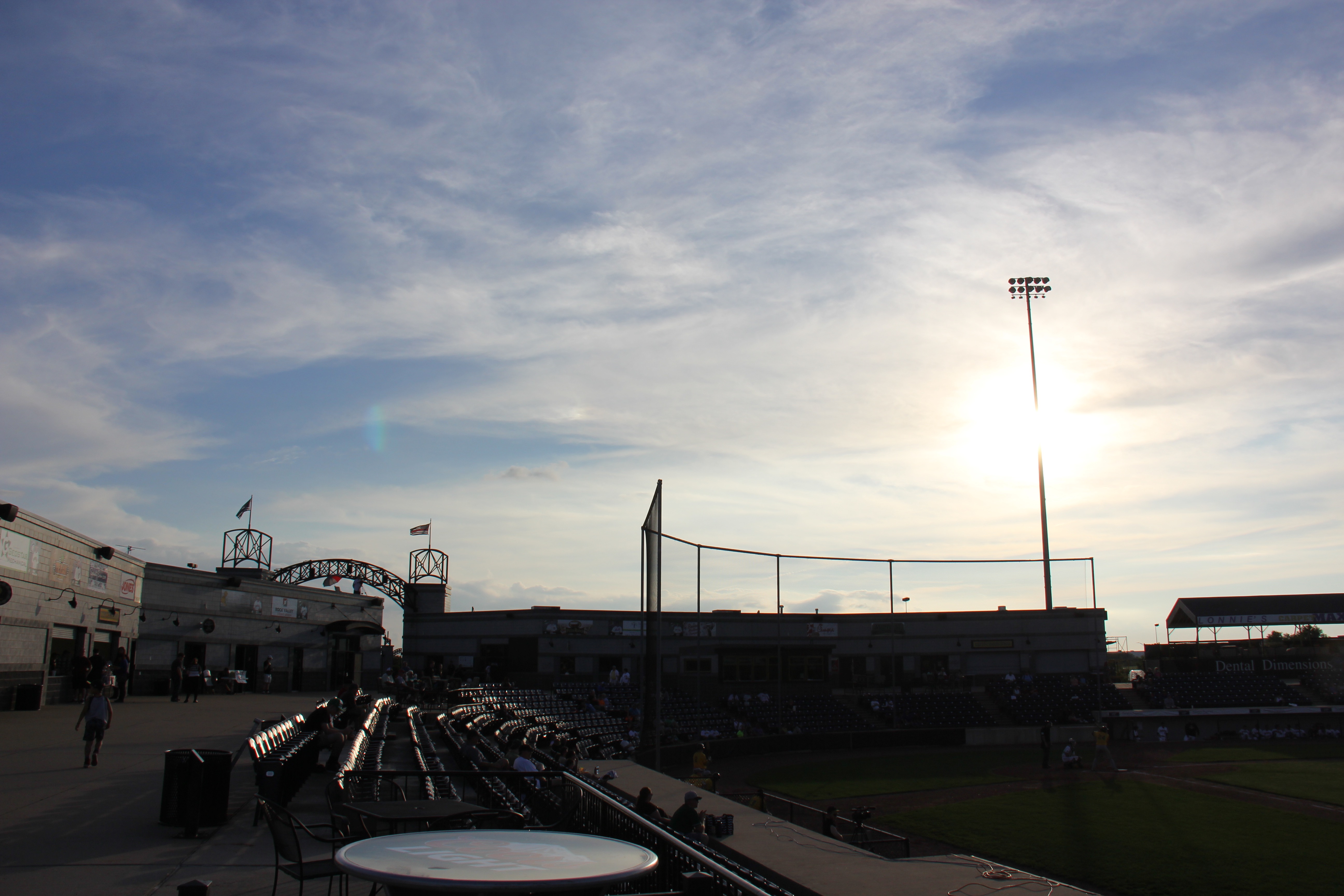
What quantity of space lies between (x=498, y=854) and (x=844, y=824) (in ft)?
56.0

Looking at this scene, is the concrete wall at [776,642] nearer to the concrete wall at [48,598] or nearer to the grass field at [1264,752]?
the grass field at [1264,752]

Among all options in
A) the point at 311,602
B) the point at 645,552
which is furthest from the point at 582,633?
the point at 645,552

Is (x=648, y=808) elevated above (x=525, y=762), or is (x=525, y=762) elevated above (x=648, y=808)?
(x=525, y=762)

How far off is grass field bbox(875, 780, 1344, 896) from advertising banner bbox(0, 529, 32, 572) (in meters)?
23.2

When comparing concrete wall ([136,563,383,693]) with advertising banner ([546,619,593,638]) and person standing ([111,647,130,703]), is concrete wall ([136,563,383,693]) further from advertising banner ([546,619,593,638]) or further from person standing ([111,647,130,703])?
advertising banner ([546,619,593,638])

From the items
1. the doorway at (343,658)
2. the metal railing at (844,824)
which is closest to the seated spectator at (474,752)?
the metal railing at (844,824)

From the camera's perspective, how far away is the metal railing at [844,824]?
18.5 meters

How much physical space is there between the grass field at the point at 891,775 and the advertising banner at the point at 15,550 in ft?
69.5

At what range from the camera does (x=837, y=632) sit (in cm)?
5097

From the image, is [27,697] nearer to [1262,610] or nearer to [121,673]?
[121,673]

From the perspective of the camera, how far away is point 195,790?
9.57m

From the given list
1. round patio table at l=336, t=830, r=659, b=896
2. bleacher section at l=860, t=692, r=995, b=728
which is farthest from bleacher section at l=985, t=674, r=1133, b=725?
round patio table at l=336, t=830, r=659, b=896

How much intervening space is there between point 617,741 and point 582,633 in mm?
19465

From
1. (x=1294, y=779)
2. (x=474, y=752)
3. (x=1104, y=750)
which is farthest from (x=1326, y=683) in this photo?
(x=474, y=752)
